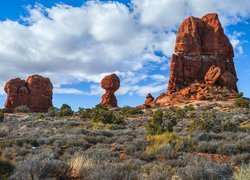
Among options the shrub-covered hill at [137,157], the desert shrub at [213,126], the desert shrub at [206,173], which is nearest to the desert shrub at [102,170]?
the shrub-covered hill at [137,157]

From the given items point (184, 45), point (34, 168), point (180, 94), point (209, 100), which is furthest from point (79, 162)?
point (184, 45)

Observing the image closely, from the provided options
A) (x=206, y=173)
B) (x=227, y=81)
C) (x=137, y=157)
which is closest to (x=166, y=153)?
(x=137, y=157)

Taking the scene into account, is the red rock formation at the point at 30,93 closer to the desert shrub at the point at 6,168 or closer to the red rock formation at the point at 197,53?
the red rock formation at the point at 197,53

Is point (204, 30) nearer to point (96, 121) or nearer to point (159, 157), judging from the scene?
point (96, 121)

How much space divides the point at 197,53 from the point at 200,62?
7.55 feet

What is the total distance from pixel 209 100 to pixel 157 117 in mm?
37801

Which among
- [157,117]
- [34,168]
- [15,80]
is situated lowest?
[34,168]

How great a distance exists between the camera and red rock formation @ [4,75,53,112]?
68250mm

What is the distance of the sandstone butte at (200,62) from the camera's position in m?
61.0

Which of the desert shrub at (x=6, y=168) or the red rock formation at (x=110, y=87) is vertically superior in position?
the red rock formation at (x=110, y=87)

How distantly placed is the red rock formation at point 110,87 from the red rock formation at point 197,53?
11.5 m

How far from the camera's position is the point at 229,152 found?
35.2 ft

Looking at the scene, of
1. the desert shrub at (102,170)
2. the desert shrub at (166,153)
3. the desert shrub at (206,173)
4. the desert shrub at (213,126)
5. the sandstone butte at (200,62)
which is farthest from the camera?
the sandstone butte at (200,62)

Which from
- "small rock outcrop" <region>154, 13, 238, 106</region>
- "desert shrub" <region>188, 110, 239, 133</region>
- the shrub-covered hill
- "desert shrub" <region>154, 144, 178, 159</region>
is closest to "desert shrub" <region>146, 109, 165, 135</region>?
the shrub-covered hill
